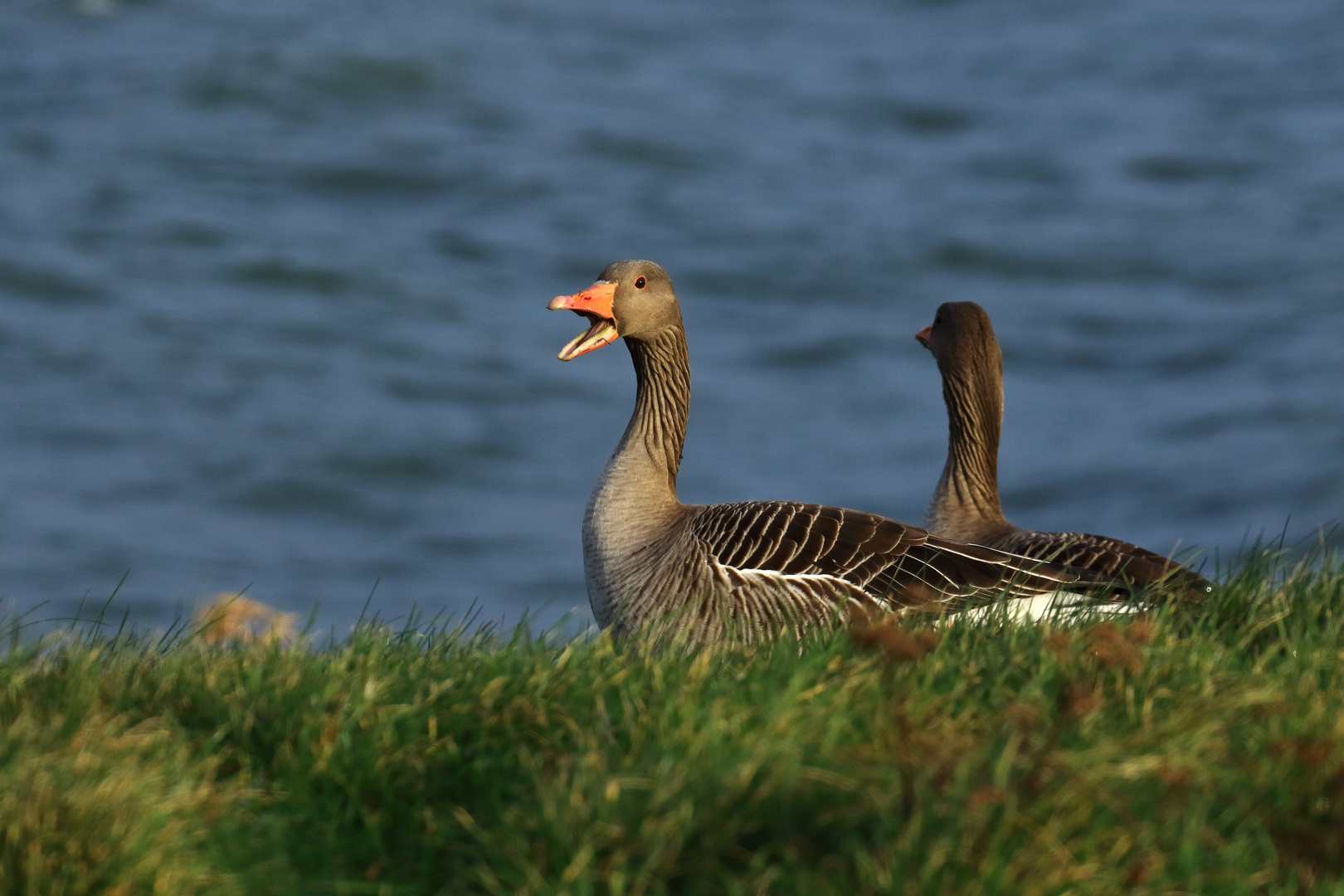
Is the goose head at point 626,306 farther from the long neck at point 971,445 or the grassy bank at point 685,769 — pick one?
the grassy bank at point 685,769

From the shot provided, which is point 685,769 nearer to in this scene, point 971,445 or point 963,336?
point 971,445

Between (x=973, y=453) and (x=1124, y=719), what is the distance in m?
4.58

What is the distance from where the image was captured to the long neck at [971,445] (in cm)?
851

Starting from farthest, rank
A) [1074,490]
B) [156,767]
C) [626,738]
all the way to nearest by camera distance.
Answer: [1074,490] < [626,738] < [156,767]

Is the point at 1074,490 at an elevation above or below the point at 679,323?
below

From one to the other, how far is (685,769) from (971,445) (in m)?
5.31

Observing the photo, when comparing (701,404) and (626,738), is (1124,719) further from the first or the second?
(701,404)

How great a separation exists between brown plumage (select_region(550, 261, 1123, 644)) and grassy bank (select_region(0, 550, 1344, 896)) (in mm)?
1364

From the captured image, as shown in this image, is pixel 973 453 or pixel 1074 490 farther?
pixel 1074 490

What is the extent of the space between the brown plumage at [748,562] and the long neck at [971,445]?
1.89 meters

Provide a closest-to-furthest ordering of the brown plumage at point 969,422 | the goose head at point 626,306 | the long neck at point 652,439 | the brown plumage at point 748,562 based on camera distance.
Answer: the brown plumage at point 748,562 → the long neck at point 652,439 → the goose head at point 626,306 → the brown plumage at point 969,422

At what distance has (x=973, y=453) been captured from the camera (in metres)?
8.59

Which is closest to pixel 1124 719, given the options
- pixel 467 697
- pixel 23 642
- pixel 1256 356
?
pixel 467 697

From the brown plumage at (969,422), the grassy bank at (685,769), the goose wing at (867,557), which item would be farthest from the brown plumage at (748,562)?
the brown plumage at (969,422)
